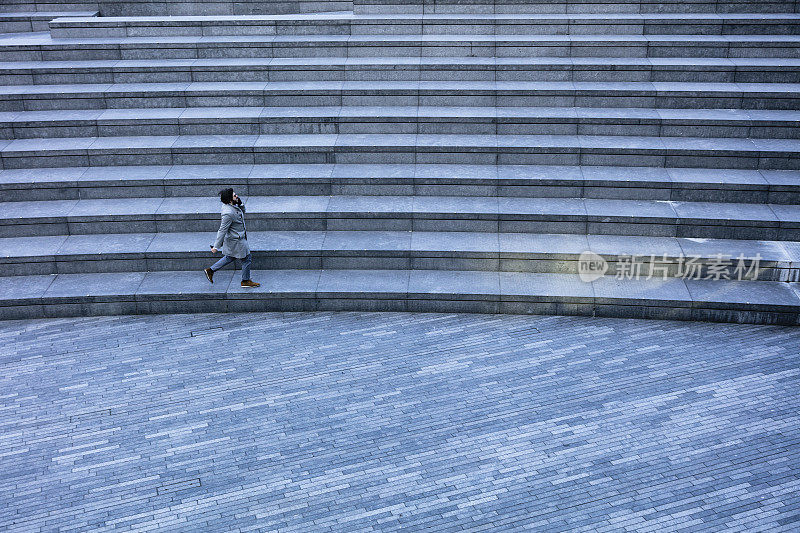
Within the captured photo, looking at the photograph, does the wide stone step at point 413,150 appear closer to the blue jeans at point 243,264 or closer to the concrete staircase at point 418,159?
the concrete staircase at point 418,159

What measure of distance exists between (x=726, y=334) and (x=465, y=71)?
582cm

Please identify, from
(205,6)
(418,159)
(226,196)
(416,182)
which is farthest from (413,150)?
(205,6)

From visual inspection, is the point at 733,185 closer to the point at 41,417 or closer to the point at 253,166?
the point at 253,166

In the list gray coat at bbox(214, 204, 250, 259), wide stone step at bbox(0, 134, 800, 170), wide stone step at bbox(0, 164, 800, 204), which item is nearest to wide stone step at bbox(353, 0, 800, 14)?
wide stone step at bbox(0, 134, 800, 170)

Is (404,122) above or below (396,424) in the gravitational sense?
above

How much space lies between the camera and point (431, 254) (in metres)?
11.0

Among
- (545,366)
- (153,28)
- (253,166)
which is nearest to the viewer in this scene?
(545,366)

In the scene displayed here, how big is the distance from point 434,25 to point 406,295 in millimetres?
5573

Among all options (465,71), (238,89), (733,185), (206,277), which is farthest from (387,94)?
(733,185)

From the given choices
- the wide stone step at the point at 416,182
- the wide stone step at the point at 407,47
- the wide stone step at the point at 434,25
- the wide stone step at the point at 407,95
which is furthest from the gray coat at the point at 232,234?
the wide stone step at the point at 434,25

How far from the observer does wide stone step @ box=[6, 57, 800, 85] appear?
42.2 feet

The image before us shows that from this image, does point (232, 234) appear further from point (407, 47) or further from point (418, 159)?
point (407, 47)

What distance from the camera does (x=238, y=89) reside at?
42.5ft

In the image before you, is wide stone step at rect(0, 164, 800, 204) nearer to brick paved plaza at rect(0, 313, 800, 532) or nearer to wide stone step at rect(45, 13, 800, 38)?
brick paved plaza at rect(0, 313, 800, 532)
